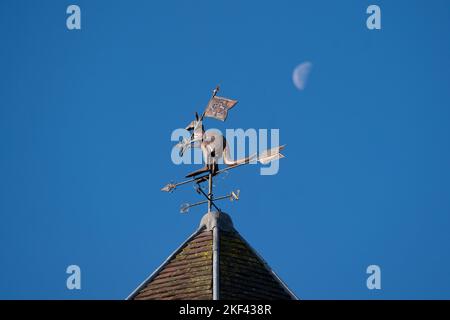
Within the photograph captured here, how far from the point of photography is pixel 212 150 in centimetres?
2984

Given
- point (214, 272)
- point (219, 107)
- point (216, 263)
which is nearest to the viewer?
point (214, 272)

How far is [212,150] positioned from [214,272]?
2917mm

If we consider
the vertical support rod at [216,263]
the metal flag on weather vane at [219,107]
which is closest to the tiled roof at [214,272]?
the vertical support rod at [216,263]

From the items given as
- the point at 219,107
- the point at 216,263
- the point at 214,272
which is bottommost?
the point at 214,272

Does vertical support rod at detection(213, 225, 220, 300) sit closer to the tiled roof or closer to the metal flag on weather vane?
the tiled roof

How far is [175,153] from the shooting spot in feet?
98.8

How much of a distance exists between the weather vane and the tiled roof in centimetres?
58

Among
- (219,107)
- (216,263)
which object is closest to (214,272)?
(216,263)

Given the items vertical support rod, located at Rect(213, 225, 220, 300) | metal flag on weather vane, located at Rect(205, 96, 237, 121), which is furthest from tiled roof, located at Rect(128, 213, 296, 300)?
metal flag on weather vane, located at Rect(205, 96, 237, 121)

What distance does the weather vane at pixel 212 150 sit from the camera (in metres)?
29.6

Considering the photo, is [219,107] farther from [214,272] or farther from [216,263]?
[214,272]
